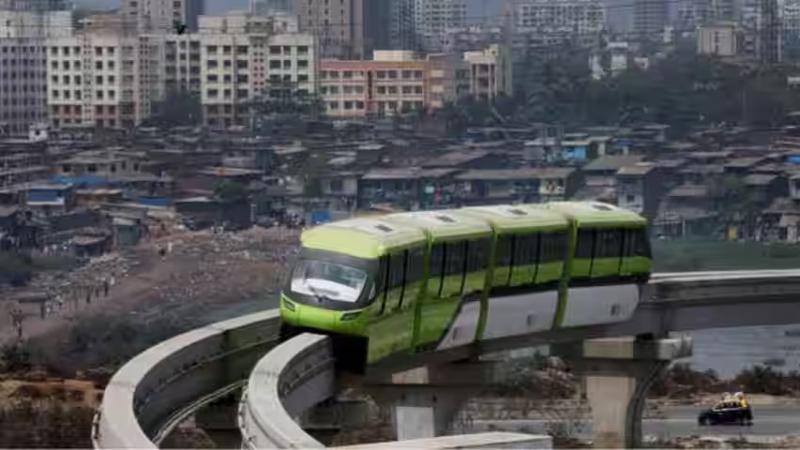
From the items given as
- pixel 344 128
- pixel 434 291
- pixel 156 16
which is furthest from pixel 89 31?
pixel 434 291

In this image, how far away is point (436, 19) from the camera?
2931 cm

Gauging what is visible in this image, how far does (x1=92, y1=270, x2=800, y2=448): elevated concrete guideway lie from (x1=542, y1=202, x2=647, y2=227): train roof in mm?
423

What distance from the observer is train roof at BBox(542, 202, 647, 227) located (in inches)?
519

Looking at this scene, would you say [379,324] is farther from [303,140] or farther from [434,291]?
[303,140]

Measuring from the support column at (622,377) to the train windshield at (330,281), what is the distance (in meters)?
3.40

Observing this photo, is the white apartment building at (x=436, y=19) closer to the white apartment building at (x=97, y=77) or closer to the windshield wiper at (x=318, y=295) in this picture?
the white apartment building at (x=97, y=77)

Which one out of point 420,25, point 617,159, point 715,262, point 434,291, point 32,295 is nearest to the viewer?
point 434,291

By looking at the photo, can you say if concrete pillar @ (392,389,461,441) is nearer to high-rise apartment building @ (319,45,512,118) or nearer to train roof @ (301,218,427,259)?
train roof @ (301,218,427,259)

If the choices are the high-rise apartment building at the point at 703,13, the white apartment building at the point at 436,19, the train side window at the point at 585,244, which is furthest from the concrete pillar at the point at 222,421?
the high-rise apartment building at the point at 703,13

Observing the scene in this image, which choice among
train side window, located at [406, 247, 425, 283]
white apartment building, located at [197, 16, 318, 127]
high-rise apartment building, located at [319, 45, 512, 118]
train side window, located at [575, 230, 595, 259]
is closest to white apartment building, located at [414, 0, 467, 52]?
high-rise apartment building, located at [319, 45, 512, 118]

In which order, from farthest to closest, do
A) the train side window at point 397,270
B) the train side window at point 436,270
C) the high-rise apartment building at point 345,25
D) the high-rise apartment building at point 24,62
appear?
the high-rise apartment building at point 345,25 → the high-rise apartment building at point 24,62 → the train side window at point 436,270 → the train side window at point 397,270

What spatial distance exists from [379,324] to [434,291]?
3.08 ft

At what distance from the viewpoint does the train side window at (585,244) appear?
13.0 meters

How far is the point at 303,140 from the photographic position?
89.7 ft
